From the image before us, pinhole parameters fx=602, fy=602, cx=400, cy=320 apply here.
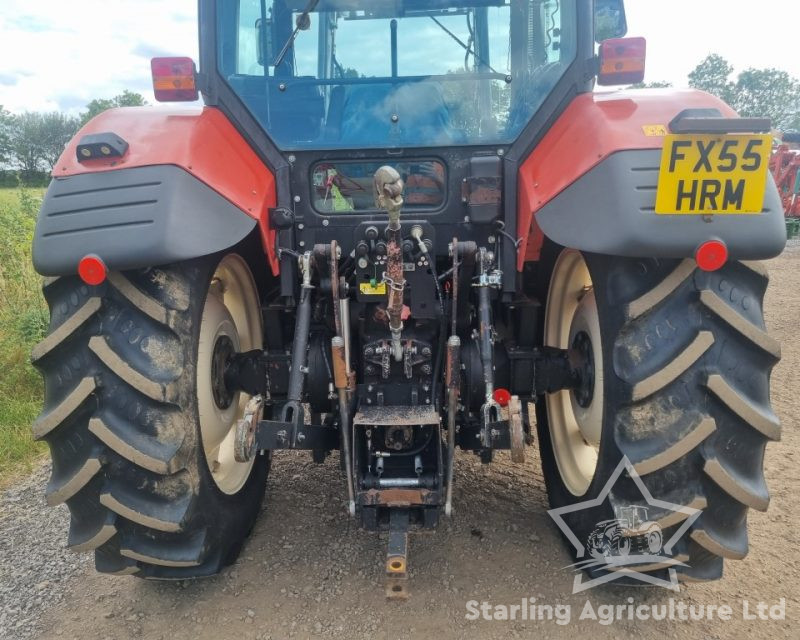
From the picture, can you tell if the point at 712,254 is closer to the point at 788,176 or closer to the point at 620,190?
the point at 620,190

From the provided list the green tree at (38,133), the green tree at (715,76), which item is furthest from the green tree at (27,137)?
the green tree at (715,76)

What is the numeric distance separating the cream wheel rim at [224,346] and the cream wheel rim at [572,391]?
1.40 meters

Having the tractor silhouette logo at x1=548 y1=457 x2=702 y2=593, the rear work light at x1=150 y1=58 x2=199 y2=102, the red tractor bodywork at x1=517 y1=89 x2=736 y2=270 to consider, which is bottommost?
the tractor silhouette logo at x1=548 y1=457 x2=702 y2=593

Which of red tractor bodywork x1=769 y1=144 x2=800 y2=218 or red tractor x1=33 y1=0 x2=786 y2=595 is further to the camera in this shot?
red tractor bodywork x1=769 y1=144 x2=800 y2=218

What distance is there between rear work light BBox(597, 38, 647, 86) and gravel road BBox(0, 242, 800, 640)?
1.94 metres

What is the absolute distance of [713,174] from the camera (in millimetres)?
1720

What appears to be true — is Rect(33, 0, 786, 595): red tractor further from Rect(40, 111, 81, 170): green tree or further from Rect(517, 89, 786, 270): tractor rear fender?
Rect(40, 111, 81, 170): green tree

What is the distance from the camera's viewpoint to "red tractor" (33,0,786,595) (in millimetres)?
1851

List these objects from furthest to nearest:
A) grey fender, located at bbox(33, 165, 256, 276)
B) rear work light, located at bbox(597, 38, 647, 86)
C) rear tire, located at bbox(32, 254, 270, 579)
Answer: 1. rear work light, located at bbox(597, 38, 647, 86)
2. rear tire, located at bbox(32, 254, 270, 579)
3. grey fender, located at bbox(33, 165, 256, 276)

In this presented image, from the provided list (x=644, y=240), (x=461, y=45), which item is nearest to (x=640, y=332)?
(x=644, y=240)

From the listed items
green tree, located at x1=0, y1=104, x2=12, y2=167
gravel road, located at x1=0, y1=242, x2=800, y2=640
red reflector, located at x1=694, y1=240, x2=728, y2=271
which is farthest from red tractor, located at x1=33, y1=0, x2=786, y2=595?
green tree, located at x1=0, y1=104, x2=12, y2=167

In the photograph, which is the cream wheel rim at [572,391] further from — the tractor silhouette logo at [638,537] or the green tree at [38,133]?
the green tree at [38,133]

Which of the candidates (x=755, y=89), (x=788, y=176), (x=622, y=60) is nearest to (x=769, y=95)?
(x=755, y=89)

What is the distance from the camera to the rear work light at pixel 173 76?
2400 millimetres
